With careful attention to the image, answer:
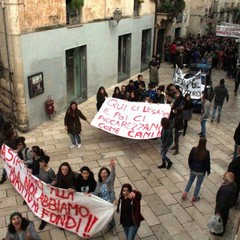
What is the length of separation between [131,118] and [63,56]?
13.4 feet

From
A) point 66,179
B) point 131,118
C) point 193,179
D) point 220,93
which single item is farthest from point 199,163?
point 220,93

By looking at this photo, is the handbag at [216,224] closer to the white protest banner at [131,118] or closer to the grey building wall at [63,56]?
the white protest banner at [131,118]

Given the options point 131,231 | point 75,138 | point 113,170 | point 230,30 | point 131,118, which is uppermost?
point 230,30

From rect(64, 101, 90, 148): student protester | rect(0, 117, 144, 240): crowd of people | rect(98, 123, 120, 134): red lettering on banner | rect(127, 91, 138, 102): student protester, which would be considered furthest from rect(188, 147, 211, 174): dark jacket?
rect(127, 91, 138, 102): student protester

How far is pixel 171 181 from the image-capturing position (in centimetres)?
893

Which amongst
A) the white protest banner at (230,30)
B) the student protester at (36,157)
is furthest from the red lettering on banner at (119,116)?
the white protest banner at (230,30)

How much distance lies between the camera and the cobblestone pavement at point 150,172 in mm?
7172

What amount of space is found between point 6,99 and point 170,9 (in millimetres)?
13707

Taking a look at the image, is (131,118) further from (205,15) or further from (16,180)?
(205,15)

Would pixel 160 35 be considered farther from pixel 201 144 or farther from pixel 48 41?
pixel 201 144

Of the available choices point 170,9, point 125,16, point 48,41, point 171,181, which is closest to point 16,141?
point 171,181

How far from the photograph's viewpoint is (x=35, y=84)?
37.9 ft

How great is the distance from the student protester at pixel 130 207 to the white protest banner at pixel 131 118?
4418 mm

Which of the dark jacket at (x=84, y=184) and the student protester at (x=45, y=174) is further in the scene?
the student protester at (x=45, y=174)
